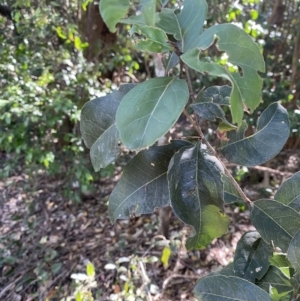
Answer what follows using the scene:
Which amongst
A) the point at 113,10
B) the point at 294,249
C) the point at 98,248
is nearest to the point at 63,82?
the point at 98,248

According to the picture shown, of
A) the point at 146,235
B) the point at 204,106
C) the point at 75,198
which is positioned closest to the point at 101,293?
the point at 146,235

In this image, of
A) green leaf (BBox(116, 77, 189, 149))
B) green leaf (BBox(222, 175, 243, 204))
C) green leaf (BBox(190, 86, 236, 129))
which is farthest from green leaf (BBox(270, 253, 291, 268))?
green leaf (BBox(116, 77, 189, 149))

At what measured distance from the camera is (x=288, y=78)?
7.66 feet

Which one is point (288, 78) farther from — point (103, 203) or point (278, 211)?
point (278, 211)

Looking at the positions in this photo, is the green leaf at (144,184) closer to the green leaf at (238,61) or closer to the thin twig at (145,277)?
the green leaf at (238,61)

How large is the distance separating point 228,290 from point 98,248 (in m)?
1.64

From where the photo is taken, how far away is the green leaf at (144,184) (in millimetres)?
605

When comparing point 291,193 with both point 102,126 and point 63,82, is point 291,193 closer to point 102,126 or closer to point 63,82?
point 102,126

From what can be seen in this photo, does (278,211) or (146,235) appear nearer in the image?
(278,211)

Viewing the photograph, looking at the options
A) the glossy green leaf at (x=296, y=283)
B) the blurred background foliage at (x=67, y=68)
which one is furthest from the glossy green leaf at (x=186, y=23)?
the blurred background foliage at (x=67, y=68)

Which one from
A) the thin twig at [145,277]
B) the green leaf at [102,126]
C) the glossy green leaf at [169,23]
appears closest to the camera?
the glossy green leaf at [169,23]

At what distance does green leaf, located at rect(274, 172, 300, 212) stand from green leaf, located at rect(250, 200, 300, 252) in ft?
0.26

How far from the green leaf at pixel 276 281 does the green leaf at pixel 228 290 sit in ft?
0.28

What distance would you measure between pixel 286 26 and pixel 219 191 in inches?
88.0
